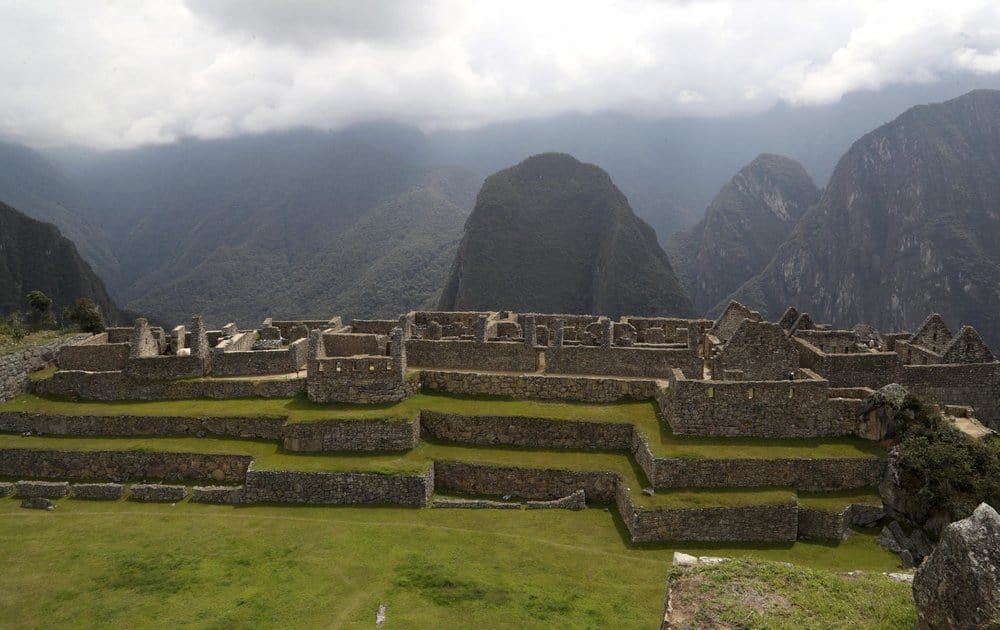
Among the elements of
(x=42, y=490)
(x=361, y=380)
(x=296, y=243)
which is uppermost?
(x=296, y=243)

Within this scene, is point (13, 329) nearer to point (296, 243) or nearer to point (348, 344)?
point (348, 344)

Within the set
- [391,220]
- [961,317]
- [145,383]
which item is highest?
[391,220]

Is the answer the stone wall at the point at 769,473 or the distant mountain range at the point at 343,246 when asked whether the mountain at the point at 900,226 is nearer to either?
the distant mountain range at the point at 343,246

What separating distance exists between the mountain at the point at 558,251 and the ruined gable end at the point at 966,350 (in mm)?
93662

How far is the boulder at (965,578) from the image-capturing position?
6.54 meters

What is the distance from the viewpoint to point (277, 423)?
75.3 ft

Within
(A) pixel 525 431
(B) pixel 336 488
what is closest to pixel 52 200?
(B) pixel 336 488

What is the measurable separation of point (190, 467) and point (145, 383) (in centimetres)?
613

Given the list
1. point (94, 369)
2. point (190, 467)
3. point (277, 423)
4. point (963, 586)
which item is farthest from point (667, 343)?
point (94, 369)

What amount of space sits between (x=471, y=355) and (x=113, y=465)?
1353cm

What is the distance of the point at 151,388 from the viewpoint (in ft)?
85.1

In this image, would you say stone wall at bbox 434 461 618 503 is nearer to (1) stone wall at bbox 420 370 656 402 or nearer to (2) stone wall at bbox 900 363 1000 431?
(1) stone wall at bbox 420 370 656 402

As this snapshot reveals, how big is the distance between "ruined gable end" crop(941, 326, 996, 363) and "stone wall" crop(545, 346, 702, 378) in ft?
33.0

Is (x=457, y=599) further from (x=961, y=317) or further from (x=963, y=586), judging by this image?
(x=961, y=317)
